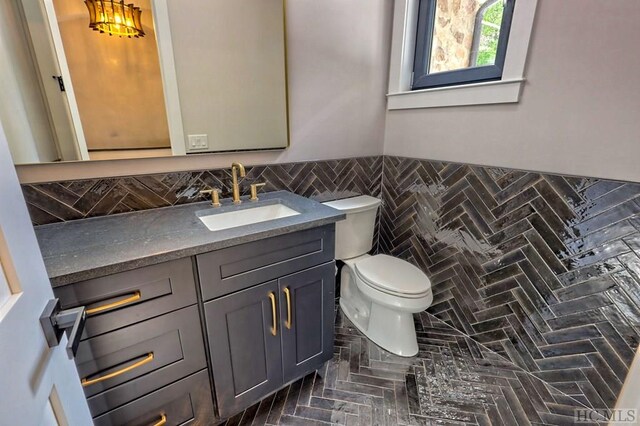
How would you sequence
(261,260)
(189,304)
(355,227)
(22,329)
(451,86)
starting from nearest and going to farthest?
1. (22,329)
2. (189,304)
3. (261,260)
4. (451,86)
5. (355,227)

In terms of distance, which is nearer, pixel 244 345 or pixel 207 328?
pixel 207 328

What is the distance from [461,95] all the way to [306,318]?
1.46m

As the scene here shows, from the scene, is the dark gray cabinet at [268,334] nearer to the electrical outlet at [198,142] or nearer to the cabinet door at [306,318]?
the cabinet door at [306,318]

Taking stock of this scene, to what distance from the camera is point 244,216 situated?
5.06 feet

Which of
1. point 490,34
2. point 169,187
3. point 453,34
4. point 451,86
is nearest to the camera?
point 169,187

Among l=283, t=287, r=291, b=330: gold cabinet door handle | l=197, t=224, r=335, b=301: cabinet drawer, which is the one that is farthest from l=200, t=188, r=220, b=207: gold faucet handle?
l=283, t=287, r=291, b=330: gold cabinet door handle

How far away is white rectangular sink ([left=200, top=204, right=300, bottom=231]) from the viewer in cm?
143

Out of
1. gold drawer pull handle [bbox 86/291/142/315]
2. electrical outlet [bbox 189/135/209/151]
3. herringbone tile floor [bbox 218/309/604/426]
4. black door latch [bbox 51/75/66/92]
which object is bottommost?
herringbone tile floor [bbox 218/309/604/426]

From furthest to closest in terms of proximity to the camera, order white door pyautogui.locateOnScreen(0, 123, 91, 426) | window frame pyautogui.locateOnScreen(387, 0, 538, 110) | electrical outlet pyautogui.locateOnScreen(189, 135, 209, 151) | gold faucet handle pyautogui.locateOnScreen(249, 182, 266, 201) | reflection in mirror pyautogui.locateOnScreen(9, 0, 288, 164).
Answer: gold faucet handle pyautogui.locateOnScreen(249, 182, 266, 201)
electrical outlet pyautogui.locateOnScreen(189, 135, 209, 151)
window frame pyautogui.locateOnScreen(387, 0, 538, 110)
reflection in mirror pyautogui.locateOnScreen(9, 0, 288, 164)
white door pyautogui.locateOnScreen(0, 123, 91, 426)

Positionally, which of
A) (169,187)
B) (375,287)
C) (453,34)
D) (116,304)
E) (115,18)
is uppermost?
(453,34)

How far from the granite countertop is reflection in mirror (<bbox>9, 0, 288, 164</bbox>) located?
0.29m

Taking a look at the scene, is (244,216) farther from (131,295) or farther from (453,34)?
(453,34)

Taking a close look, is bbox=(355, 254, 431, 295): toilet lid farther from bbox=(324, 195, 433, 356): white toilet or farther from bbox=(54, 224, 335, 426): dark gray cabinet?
bbox=(54, 224, 335, 426): dark gray cabinet

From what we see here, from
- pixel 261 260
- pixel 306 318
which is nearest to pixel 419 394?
pixel 306 318
